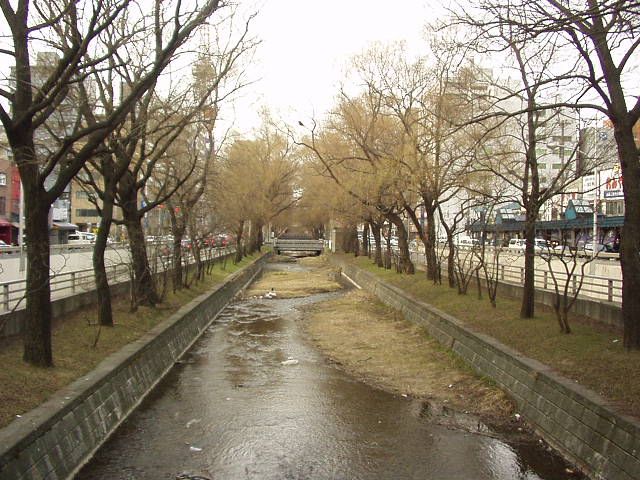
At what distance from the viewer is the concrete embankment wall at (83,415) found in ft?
20.1

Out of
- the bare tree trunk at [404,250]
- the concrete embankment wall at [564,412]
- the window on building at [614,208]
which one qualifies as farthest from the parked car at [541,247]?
the window on building at [614,208]

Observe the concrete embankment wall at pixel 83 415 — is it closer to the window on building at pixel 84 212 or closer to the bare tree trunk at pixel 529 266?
the bare tree trunk at pixel 529 266

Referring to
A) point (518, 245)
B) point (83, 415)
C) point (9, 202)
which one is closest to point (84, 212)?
point (9, 202)

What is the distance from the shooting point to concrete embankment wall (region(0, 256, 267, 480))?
241 inches

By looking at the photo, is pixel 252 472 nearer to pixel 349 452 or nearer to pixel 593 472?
pixel 349 452

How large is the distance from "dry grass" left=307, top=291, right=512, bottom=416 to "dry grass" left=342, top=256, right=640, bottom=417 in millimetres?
1048

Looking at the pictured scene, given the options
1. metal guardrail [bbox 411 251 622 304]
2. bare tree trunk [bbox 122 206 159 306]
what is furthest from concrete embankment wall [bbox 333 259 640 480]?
bare tree trunk [bbox 122 206 159 306]

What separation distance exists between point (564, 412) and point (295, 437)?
358 centimetres

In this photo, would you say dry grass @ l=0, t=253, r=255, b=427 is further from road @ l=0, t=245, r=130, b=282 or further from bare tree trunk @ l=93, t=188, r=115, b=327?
road @ l=0, t=245, r=130, b=282

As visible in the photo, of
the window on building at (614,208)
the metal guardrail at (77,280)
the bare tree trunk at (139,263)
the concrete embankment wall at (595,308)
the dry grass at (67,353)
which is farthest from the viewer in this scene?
the window on building at (614,208)

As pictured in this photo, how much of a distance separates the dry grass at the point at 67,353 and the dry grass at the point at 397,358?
15.3ft

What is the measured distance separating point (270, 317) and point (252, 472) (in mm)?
15830

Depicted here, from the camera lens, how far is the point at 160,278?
922 inches

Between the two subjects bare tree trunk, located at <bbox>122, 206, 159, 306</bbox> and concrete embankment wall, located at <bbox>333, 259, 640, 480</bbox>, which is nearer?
concrete embankment wall, located at <bbox>333, 259, 640, 480</bbox>
